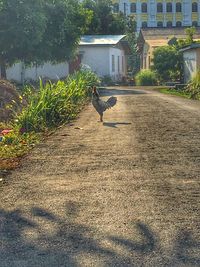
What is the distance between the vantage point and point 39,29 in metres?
27.5

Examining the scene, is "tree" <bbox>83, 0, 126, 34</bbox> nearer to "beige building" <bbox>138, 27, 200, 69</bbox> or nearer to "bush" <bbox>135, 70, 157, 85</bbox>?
"beige building" <bbox>138, 27, 200, 69</bbox>

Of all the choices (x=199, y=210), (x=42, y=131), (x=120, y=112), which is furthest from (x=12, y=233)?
(x=120, y=112)

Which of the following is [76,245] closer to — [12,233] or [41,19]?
[12,233]

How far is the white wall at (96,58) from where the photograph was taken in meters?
44.0

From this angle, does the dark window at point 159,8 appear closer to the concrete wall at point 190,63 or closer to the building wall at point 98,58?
the building wall at point 98,58

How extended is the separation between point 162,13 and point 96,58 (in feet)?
212

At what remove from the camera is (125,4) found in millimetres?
105875

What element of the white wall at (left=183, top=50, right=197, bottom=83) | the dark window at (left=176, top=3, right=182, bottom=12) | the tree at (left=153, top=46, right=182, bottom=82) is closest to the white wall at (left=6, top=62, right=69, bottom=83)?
the tree at (left=153, top=46, right=182, bottom=82)

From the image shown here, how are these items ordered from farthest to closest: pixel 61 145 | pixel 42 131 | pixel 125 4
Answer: pixel 125 4 → pixel 42 131 → pixel 61 145

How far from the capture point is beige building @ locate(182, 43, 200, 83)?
33184 mm

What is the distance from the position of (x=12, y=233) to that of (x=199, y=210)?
186cm

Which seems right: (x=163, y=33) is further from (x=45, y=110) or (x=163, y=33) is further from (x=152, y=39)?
(x=45, y=110)

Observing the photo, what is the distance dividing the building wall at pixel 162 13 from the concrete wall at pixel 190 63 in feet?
222

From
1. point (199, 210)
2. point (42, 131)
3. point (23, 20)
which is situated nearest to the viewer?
point (199, 210)
